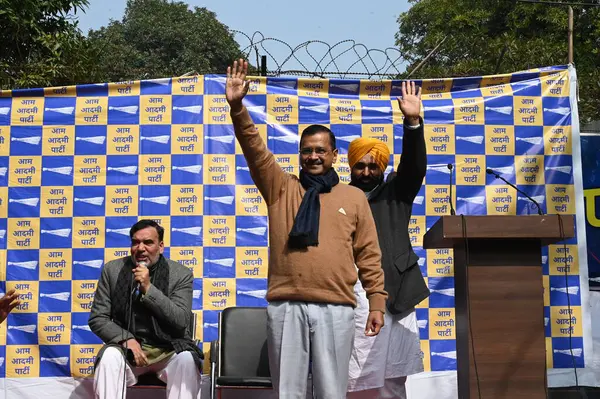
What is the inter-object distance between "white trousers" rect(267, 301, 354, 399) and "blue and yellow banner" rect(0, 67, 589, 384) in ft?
7.95

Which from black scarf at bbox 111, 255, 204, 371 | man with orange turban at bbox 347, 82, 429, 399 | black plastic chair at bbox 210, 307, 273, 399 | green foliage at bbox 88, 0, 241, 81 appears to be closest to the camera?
man with orange turban at bbox 347, 82, 429, 399

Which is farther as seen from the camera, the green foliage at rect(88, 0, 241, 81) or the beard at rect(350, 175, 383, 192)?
the green foliage at rect(88, 0, 241, 81)

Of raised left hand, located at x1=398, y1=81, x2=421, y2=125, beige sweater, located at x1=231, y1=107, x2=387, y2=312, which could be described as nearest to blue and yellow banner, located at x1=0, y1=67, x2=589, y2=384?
raised left hand, located at x1=398, y1=81, x2=421, y2=125

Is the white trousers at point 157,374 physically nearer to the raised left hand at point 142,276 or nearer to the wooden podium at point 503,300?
the raised left hand at point 142,276

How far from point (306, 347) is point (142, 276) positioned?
1615 millimetres

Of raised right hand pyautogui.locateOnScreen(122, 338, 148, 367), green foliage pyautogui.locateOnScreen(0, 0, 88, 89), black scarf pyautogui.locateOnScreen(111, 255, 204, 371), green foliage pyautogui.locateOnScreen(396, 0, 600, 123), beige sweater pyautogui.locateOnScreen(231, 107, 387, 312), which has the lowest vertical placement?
raised right hand pyautogui.locateOnScreen(122, 338, 148, 367)

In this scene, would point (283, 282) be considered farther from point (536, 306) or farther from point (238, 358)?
point (238, 358)

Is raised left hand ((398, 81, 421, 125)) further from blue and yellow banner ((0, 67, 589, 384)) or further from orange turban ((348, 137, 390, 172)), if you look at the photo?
blue and yellow banner ((0, 67, 589, 384))

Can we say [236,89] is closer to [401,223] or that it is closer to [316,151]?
[316,151]

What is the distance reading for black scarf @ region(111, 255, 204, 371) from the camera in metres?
5.44

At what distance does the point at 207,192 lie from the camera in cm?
634

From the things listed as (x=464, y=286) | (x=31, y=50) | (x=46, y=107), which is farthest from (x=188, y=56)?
(x=464, y=286)

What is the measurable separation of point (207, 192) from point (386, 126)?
1.49 meters

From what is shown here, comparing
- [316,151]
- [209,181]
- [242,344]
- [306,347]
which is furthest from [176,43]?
[306,347]
